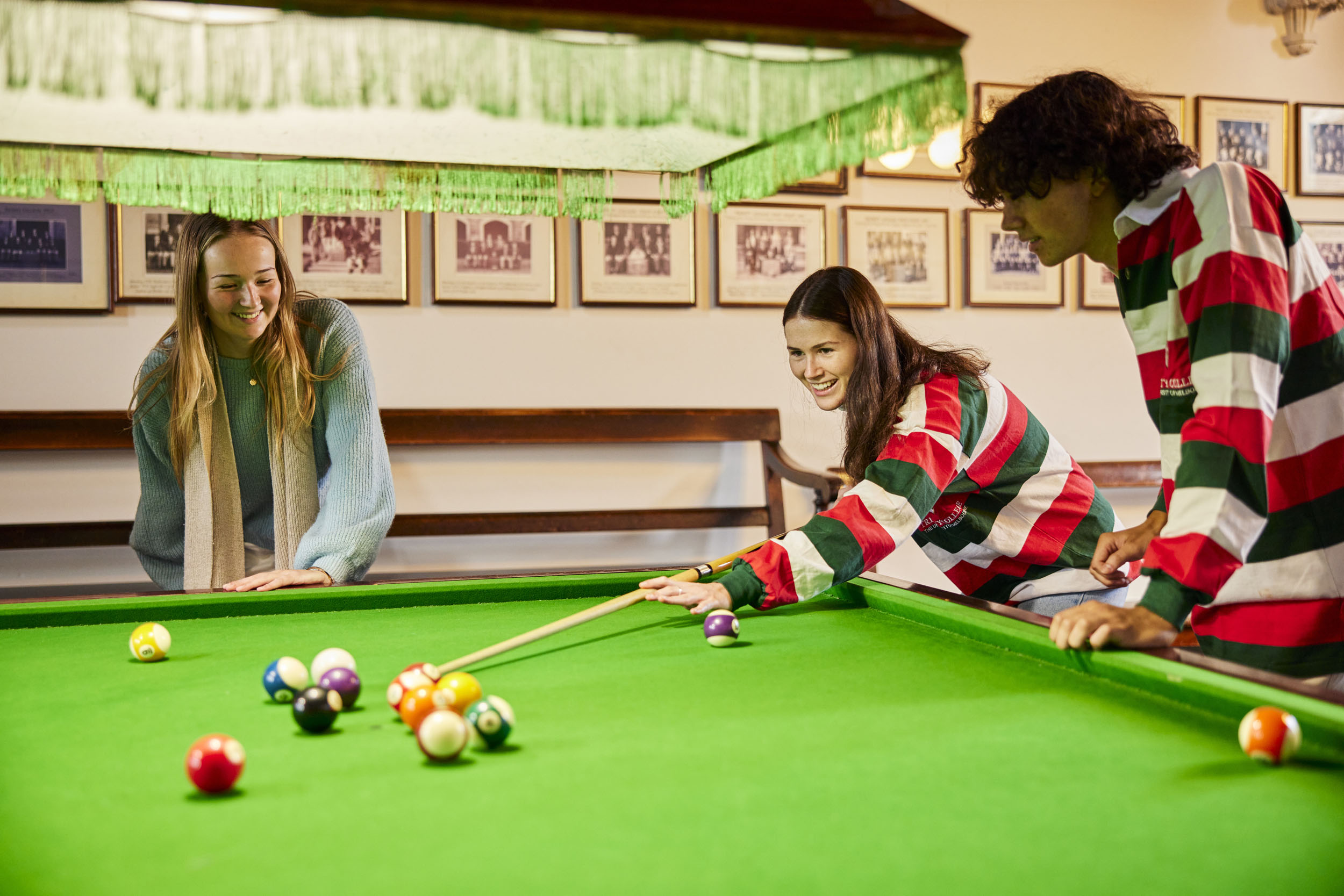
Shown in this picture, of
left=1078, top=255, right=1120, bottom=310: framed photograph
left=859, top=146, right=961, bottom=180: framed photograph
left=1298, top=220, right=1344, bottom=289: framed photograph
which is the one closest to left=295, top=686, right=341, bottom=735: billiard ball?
left=859, top=146, right=961, bottom=180: framed photograph

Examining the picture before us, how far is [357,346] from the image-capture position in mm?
2768

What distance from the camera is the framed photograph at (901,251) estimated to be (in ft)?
15.2

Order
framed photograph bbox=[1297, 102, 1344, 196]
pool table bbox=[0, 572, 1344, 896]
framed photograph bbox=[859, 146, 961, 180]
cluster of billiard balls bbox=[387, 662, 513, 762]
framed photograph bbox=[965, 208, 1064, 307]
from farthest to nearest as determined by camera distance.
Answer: framed photograph bbox=[1297, 102, 1344, 196] → framed photograph bbox=[965, 208, 1064, 307] → framed photograph bbox=[859, 146, 961, 180] → cluster of billiard balls bbox=[387, 662, 513, 762] → pool table bbox=[0, 572, 1344, 896]

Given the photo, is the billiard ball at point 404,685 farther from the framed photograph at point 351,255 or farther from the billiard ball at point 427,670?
the framed photograph at point 351,255

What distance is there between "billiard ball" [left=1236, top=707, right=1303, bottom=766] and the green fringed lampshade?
3.01 ft

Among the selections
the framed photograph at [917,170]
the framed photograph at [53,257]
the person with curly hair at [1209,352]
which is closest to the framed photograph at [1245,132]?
the framed photograph at [917,170]

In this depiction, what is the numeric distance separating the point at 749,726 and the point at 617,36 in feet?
3.11

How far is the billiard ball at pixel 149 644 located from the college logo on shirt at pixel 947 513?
1391 mm

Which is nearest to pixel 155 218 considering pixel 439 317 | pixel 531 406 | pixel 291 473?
pixel 439 317

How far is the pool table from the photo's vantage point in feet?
2.70

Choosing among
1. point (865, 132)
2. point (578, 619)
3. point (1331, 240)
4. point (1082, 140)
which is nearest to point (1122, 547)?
point (1082, 140)

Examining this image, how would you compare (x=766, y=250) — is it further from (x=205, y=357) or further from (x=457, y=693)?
(x=457, y=693)

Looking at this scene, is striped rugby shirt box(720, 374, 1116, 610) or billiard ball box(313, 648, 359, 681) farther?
striped rugby shirt box(720, 374, 1116, 610)

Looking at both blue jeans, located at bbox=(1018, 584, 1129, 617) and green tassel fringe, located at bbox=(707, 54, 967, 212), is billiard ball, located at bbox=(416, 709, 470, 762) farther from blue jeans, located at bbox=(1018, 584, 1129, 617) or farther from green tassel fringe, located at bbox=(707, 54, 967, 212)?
blue jeans, located at bbox=(1018, 584, 1129, 617)
